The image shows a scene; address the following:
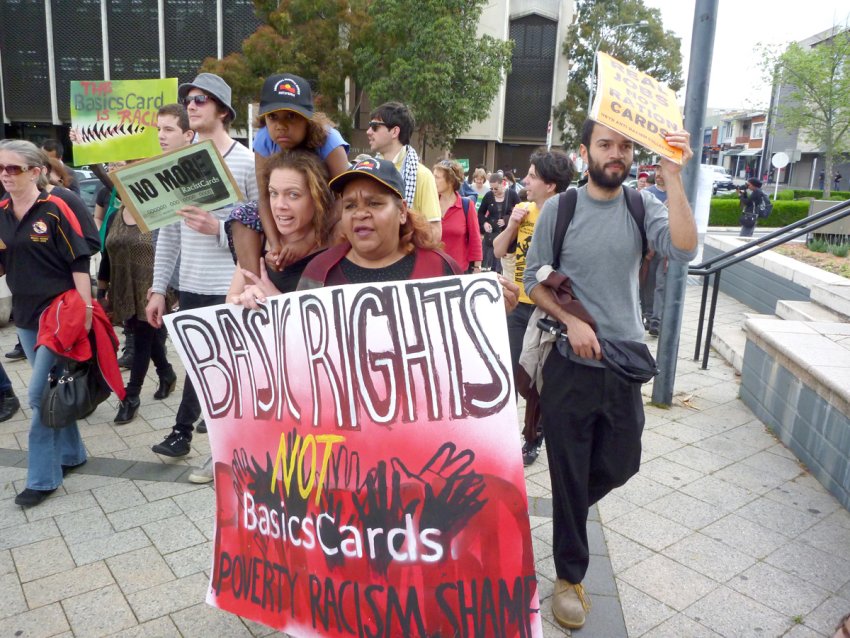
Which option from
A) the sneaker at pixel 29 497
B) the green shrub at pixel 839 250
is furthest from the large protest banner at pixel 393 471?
the green shrub at pixel 839 250

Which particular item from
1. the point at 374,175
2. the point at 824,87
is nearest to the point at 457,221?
the point at 374,175

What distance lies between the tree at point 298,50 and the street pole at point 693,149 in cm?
2020

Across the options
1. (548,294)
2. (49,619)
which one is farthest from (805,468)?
(49,619)

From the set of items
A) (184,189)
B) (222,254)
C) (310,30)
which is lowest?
(222,254)

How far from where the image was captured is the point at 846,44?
3067cm

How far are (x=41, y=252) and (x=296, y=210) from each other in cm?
191

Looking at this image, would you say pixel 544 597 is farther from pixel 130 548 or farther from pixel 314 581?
pixel 130 548

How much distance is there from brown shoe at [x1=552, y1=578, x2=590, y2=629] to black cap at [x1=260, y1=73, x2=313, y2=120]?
7.30 ft

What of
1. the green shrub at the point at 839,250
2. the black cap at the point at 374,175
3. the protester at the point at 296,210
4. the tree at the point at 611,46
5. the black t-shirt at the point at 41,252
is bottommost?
the green shrub at the point at 839,250

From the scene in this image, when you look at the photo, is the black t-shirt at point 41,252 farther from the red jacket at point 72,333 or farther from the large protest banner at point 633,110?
the large protest banner at point 633,110

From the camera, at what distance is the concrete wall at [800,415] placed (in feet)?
12.4

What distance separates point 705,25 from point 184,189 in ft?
12.5

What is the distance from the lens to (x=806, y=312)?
6.84m

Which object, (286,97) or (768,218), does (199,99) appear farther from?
(768,218)
